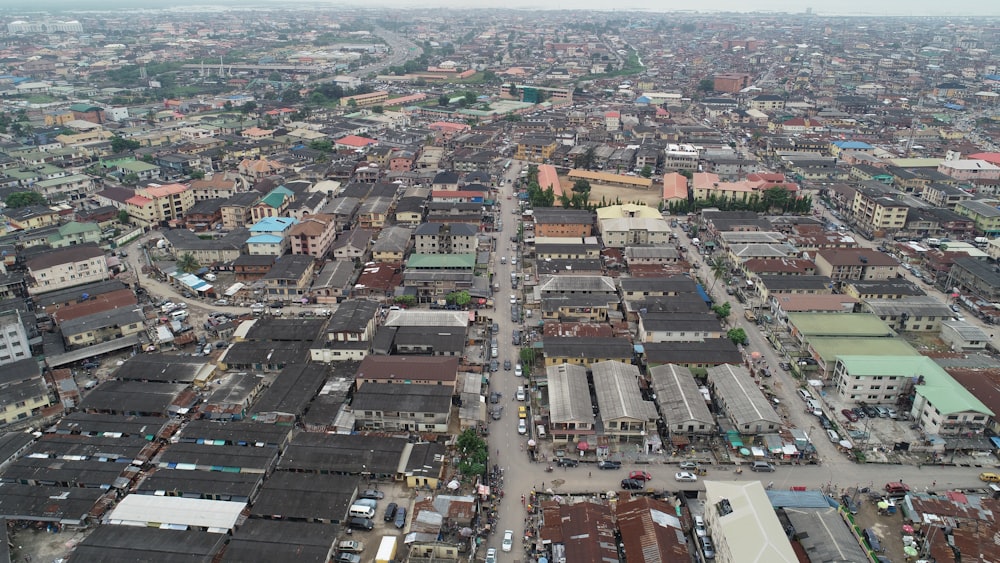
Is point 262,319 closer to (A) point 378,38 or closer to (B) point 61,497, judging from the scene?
(B) point 61,497

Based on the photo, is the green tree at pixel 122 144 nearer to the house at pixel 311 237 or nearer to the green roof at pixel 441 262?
the house at pixel 311 237

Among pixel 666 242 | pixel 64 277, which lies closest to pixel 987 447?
pixel 666 242

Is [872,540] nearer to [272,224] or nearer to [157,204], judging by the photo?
[272,224]

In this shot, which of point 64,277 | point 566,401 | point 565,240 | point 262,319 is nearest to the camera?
point 566,401

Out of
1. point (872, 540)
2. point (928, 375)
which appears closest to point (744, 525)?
point (872, 540)

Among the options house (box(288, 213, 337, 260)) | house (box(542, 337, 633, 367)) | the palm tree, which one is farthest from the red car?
house (box(288, 213, 337, 260))

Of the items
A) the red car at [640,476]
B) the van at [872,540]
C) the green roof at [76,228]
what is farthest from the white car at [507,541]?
the green roof at [76,228]
